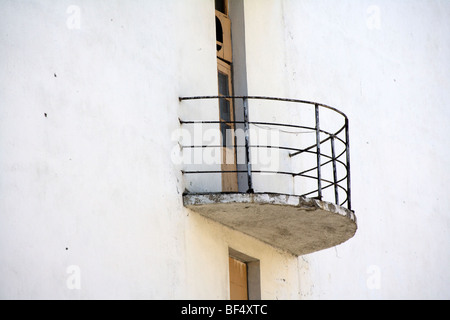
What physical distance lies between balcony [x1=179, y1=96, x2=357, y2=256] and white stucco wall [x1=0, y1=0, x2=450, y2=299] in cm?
18

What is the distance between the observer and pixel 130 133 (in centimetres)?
1069

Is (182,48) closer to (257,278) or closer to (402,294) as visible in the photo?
(257,278)

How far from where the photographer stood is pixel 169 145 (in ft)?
36.8

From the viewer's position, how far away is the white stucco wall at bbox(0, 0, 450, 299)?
952 cm

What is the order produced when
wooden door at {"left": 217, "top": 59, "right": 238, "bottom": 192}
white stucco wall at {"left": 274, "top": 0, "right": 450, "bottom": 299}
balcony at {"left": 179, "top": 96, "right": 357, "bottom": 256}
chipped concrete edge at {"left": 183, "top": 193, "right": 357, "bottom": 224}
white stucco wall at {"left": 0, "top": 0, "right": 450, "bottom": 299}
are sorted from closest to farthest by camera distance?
white stucco wall at {"left": 0, "top": 0, "right": 450, "bottom": 299}, chipped concrete edge at {"left": 183, "top": 193, "right": 357, "bottom": 224}, balcony at {"left": 179, "top": 96, "right": 357, "bottom": 256}, wooden door at {"left": 217, "top": 59, "right": 238, "bottom": 192}, white stucco wall at {"left": 274, "top": 0, "right": 450, "bottom": 299}

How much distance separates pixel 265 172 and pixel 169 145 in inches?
53.8

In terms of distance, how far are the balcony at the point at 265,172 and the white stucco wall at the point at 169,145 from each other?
0.18 meters

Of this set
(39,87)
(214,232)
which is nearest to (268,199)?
(214,232)

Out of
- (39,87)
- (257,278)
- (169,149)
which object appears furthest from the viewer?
(257,278)

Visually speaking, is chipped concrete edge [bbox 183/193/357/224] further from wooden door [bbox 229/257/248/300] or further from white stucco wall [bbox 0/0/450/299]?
wooden door [bbox 229/257/248/300]

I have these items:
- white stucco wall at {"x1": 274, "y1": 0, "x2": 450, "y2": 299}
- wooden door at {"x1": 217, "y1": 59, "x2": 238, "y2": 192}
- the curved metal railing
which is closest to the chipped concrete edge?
the curved metal railing

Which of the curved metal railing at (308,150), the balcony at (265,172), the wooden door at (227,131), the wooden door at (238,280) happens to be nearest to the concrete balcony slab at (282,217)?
the balcony at (265,172)
